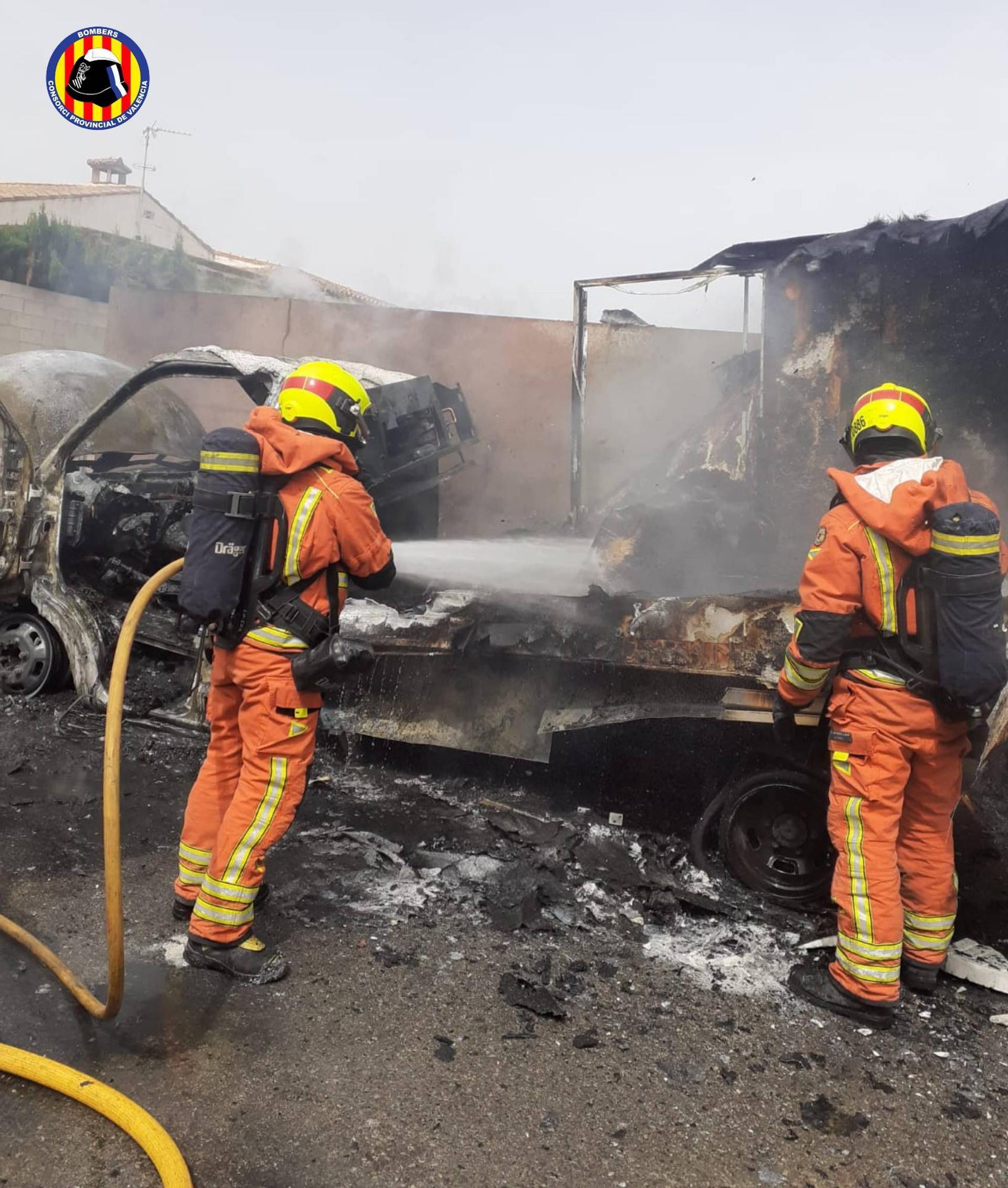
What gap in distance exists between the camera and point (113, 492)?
496 cm

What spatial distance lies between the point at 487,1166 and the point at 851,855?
1.38m

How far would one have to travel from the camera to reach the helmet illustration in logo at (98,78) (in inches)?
401

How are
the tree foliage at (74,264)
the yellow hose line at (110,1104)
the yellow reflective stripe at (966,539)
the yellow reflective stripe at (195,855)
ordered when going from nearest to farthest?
the yellow hose line at (110,1104) < the yellow reflective stripe at (966,539) < the yellow reflective stripe at (195,855) < the tree foliage at (74,264)

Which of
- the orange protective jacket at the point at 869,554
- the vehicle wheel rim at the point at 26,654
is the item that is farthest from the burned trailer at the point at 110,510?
the orange protective jacket at the point at 869,554

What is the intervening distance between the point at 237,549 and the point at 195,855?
105cm

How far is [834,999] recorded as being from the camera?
2.59 m

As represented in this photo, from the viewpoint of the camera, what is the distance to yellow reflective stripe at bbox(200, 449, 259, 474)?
8.34 feet

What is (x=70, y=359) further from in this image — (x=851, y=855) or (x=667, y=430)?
(x=851, y=855)

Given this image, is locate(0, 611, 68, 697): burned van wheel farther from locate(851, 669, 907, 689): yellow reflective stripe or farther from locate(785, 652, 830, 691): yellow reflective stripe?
locate(851, 669, 907, 689): yellow reflective stripe

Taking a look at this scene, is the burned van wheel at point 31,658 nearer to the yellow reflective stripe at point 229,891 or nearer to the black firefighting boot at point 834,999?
the yellow reflective stripe at point 229,891

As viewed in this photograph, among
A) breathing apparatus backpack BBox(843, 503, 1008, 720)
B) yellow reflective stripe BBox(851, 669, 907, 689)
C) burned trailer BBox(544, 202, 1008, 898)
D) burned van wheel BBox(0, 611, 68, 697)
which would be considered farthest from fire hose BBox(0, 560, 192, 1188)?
burned trailer BBox(544, 202, 1008, 898)

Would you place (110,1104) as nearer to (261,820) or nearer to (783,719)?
(261,820)

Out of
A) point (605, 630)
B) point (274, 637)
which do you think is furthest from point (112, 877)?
point (605, 630)

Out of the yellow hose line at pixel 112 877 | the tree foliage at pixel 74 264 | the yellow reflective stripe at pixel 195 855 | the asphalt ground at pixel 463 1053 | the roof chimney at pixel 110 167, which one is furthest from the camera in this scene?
the roof chimney at pixel 110 167
